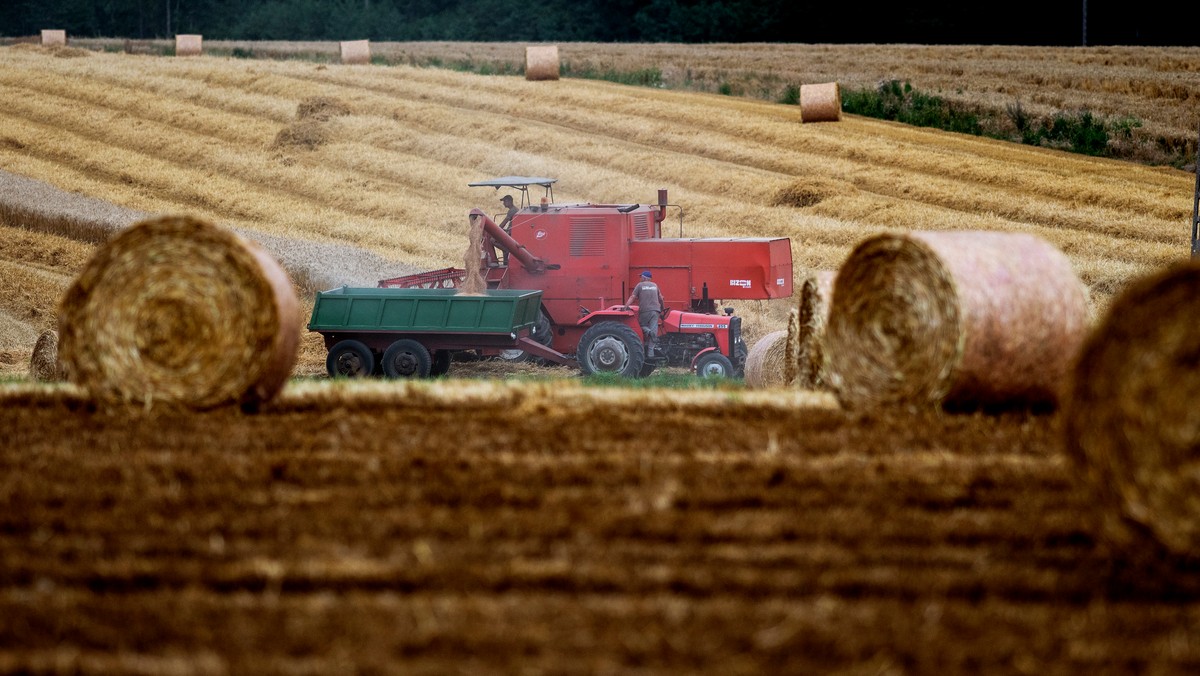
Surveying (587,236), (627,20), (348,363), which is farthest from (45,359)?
(627,20)

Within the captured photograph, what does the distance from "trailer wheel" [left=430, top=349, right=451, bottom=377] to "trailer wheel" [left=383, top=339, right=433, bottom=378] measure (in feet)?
0.76

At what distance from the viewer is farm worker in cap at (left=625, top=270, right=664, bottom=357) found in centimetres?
1691

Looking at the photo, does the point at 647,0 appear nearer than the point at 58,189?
No

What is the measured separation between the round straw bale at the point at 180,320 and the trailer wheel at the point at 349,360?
8.40 m

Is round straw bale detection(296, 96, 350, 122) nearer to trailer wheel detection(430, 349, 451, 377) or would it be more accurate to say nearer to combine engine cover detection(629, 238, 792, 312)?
combine engine cover detection(629, 238, 792, 312)

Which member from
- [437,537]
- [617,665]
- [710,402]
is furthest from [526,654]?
[710,402]

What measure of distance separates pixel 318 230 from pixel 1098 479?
2024 cm

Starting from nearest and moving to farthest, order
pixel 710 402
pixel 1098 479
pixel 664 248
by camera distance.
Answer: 1. pixel 1098 479
2. pixel 710 402
3. pixel 664 248

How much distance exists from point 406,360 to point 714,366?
3.67 meters

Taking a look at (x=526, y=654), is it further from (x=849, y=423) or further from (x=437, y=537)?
(x=849, y=423)

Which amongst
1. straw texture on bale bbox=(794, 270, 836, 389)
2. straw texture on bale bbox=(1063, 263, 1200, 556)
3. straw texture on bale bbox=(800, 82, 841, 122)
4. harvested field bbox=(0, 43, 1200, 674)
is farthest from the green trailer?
straw texture on bale bbox=(800, 82, 841, 122)

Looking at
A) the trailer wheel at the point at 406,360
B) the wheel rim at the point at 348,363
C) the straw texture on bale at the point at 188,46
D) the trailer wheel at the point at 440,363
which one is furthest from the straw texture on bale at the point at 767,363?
the straw texture on bale at the point at 188,46

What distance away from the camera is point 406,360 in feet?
55.2

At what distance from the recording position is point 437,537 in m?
5.50
